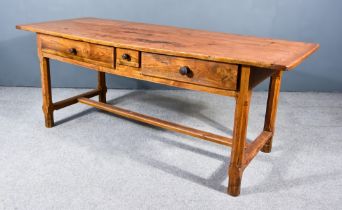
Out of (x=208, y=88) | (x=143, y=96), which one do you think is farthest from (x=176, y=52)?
(x=143, y=96)

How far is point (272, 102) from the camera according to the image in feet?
8.90

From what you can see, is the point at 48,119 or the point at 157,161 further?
the point at 48,119

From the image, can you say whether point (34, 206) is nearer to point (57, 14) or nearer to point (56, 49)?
point (56, 49)

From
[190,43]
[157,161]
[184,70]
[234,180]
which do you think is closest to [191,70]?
[184,70]

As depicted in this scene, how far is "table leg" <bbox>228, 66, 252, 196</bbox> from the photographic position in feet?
6.82

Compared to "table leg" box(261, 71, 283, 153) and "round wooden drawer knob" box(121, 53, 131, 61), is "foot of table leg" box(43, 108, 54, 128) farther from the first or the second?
"table leg" box(261, 71, 283, 153)

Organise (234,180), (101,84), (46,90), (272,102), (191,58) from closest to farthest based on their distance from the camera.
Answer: (191,58)
(234,180)
(272,102)
(46,90)
(101,84)

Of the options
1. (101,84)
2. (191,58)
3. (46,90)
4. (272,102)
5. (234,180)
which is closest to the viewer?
(191,58)

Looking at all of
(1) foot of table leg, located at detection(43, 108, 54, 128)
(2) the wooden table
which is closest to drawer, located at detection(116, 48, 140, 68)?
(2) the wooden table

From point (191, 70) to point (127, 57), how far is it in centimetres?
46

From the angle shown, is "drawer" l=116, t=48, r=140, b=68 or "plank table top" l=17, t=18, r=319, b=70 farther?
"drawer" l=116, t=48, r=140, b=68

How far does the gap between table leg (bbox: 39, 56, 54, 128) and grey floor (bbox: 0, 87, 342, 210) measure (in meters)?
0.11

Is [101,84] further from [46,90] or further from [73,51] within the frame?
[73,51]

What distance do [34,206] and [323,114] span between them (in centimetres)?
276
